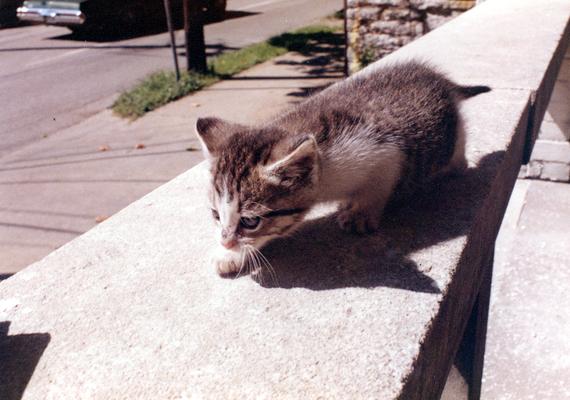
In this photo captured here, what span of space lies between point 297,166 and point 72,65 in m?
11.6

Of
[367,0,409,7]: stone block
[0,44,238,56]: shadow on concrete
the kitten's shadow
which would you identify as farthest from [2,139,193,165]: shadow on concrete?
[0,44,238,56]: shadow on concrete

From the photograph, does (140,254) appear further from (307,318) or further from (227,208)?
(307,318)

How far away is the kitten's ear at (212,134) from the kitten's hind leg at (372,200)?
22.7 inches

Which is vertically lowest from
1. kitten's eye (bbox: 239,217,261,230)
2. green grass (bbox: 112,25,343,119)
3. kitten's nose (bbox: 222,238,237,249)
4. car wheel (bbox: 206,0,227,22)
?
green grass (bbox: 112,25,343,119)

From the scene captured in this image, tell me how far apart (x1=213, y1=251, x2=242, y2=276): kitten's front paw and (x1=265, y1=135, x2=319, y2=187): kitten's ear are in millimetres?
304

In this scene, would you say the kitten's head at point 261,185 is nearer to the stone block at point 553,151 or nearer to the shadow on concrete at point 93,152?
the shadow on concrete at point 93,152

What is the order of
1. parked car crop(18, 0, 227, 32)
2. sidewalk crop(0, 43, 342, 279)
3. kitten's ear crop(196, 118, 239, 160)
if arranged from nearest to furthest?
kitten's ear crop(196, 118, 239, 160)
sidewalk crop(0, 43, 342, 279)
parked car crop(18, 0, 227, 32)

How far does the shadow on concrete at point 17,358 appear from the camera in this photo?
1.57m

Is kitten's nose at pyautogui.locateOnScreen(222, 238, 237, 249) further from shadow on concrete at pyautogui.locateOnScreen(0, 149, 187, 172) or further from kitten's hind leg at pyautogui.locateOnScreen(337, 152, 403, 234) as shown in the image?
shadow on concrete at pyautogui.locateOnScreen(0, 149, 187, 172)

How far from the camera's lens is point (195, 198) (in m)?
2.66

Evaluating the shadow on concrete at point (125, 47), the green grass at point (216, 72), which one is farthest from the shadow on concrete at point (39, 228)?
the shadow on concrete at point (125, 47)

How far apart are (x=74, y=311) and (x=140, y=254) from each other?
0.38 metres

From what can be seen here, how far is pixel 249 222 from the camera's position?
2023 mm

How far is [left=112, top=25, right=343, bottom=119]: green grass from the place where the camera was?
374 inches
